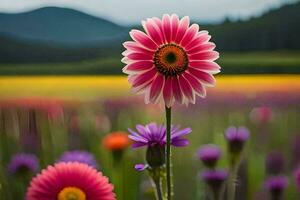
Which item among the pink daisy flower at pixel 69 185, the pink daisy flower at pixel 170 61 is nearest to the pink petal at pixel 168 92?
the pink daisy flower at pixel 170 61

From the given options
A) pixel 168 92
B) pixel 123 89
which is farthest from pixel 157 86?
pixel 123 89

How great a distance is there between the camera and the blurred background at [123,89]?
44.5 inches

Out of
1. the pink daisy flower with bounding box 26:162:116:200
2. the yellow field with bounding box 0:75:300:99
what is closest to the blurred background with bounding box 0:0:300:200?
the yellow field with bounding box 0:75:300:99

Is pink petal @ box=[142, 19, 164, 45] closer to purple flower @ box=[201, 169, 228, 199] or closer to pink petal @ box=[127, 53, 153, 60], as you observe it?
pink petal @ box=[127, 53, 153, 60]

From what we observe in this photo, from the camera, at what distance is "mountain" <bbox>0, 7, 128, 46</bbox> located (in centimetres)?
111

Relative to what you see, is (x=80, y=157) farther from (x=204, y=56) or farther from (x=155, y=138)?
(x=204, y=56)

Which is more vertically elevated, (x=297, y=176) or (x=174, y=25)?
(x=174, y=25)

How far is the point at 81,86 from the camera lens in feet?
3.74

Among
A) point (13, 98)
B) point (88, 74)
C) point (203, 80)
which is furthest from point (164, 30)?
point (13, 98)

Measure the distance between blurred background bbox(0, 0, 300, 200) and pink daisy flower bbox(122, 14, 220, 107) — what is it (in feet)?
0.60

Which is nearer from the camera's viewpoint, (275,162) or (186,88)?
(186,88)

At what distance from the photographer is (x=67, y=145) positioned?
3.76 ft

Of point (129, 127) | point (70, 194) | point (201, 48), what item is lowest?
point (70, 194)

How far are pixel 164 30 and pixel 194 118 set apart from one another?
0.83 feet
